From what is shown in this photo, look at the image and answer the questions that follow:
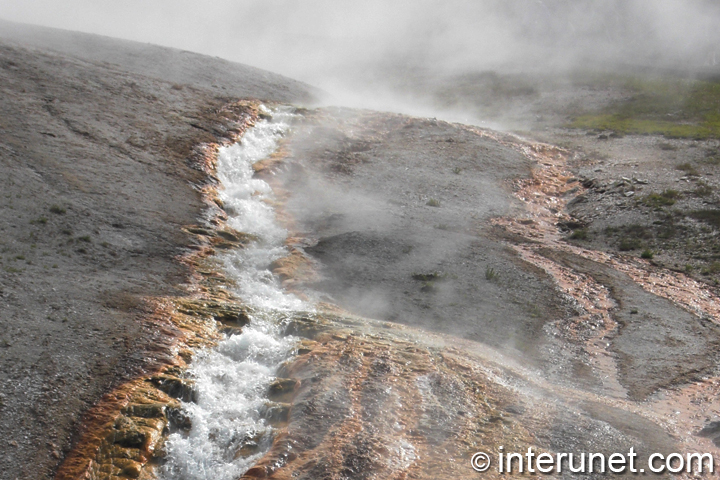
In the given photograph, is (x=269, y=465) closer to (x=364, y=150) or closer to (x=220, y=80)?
(x=364, y=150)

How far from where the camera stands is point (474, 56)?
251ft

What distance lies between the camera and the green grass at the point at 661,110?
140ft

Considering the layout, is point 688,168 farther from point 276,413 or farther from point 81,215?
point 81,215

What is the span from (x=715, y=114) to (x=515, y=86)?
18677mm

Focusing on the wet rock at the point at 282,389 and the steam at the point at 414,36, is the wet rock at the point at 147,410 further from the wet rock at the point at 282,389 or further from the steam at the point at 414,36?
the steam at the point at 414,36

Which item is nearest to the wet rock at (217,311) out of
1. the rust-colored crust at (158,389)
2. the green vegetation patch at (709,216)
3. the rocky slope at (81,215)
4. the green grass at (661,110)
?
the rust-colored crust at (158,389)

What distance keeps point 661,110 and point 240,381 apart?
48.4m

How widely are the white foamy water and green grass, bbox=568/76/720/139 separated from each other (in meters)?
34.4

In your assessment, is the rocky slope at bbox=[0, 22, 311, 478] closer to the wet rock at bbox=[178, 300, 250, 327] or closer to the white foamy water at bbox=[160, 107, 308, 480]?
the wet rock at bbox=[178, 300, 250, 327]

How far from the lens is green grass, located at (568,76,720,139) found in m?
42.7

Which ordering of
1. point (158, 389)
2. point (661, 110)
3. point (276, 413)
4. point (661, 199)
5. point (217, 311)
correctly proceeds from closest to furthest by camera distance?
point (158, 389) → point (276, 413) → point (217, 311) → point (661, 199) → point (661, 110)

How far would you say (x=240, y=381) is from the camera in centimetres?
1152

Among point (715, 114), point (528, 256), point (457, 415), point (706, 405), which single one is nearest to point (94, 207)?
point (457, 415)

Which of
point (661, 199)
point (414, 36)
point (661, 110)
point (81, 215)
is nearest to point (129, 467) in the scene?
point (81, 215)
